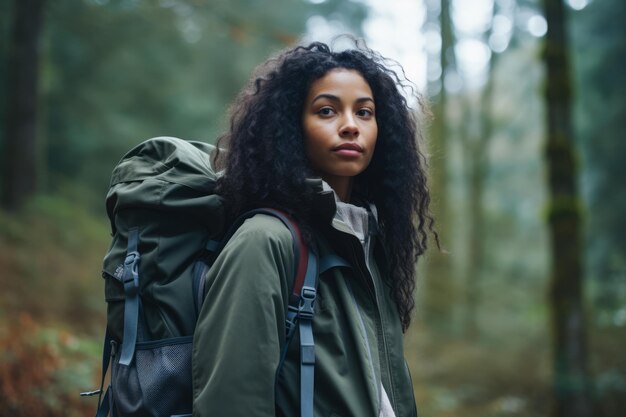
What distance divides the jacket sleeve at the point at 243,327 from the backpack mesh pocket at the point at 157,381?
0.41 feet

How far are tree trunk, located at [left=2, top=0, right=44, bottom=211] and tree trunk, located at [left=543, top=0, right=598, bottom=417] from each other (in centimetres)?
892

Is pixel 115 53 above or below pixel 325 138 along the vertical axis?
above

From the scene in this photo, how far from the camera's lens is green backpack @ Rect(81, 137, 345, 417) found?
7.34 feet

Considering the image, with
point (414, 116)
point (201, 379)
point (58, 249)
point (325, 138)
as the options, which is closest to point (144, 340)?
point (201, 379)

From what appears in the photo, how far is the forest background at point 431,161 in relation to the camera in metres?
7.45

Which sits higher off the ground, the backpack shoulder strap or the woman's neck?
the woman's neck

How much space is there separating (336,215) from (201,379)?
0.90 m

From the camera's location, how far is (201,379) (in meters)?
2.11

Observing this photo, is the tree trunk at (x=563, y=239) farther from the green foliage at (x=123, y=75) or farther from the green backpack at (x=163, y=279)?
the green backpack at (x=163, y=279)

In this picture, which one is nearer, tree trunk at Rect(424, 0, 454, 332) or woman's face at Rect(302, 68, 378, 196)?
woman's face at Rect(302, 68, 378, 196)

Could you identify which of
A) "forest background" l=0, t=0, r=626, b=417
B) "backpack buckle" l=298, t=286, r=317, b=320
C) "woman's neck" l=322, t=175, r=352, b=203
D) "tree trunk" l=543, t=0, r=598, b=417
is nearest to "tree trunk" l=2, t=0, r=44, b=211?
"forest background" l=0, t=0, r=626, b=417

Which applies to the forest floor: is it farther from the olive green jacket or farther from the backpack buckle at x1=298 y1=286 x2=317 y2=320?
the backpack buckle at x1=298 y1=286 x2=317 y2=320

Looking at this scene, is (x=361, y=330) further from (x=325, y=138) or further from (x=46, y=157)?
(x=46, y=157)

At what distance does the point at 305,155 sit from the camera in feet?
8.83
